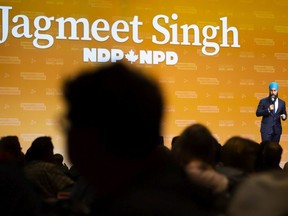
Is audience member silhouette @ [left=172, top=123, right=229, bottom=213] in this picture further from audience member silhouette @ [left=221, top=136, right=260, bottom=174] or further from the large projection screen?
the large projection screen

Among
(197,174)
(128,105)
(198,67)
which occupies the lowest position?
(197,174)

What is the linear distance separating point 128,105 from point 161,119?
2.5 inches

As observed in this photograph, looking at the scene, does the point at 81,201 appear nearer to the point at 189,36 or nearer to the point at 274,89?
the point at 274,89

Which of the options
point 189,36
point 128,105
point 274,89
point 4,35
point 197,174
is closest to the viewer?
point 128,105

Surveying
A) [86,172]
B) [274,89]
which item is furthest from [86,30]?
[86,172]

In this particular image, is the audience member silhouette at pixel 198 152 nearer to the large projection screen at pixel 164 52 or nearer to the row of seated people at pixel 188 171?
the row of seated people at pixel 188 171

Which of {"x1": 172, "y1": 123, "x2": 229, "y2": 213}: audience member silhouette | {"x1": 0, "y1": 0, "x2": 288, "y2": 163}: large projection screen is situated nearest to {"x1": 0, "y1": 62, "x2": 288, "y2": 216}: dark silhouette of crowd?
{"x1": 172, "y1": 123, "x2": 229, "y2": 213}: audience member silhouette

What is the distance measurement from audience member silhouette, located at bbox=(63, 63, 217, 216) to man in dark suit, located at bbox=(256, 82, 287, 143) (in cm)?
627

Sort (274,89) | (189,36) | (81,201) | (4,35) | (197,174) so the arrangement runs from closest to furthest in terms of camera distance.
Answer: (81,201), (197,174), (274,89), (4,35), (189,36)

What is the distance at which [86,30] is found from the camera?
786 centimetres

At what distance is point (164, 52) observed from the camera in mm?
8117

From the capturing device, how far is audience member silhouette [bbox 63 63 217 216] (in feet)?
3.10

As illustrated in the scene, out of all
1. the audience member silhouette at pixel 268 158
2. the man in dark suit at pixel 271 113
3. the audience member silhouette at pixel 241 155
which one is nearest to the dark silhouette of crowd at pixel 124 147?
the audience member silhouette at pixel 241 155

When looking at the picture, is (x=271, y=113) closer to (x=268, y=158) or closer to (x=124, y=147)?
(x=268, y=158)
